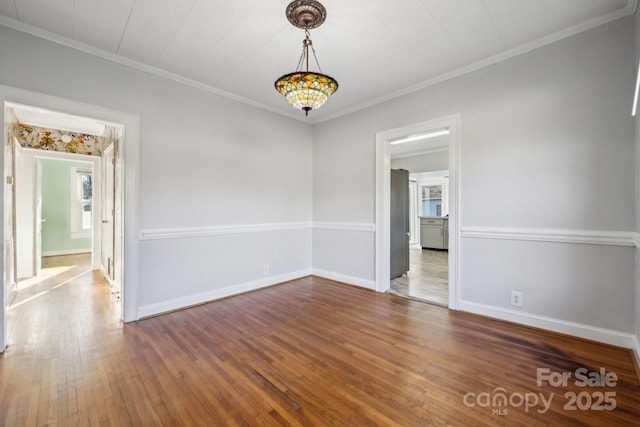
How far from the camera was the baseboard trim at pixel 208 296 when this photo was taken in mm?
3111

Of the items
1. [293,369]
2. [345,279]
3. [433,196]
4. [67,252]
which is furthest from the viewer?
[433,196]

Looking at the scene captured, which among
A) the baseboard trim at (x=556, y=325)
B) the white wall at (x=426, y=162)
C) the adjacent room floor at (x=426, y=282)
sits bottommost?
the adjacent room floor at (x=426, y=282)

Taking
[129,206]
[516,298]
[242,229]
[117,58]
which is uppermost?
[117,58]

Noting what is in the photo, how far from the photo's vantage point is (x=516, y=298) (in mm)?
2842

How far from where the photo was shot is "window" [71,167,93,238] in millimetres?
7230

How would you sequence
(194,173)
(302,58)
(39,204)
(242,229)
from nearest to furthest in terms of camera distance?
(302,58), (194,173), (242,229), (39,204)

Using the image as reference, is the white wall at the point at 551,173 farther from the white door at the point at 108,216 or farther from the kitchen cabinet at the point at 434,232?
the kitchen cabinet at the point at 434,232

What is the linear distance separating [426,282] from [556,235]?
7.10ft

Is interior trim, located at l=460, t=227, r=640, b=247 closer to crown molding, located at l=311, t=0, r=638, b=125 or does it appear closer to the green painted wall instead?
crown molding, located at l=311, t=0, r=638, b=125

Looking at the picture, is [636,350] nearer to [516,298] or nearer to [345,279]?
[516,298]

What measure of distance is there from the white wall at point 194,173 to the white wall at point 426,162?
4.64 metres

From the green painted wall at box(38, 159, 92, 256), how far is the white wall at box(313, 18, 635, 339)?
340 inches

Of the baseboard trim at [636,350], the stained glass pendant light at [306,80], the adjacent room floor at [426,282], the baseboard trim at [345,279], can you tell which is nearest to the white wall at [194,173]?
the baseboard trim at [345,279]

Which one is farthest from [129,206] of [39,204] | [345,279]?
[39,204]
